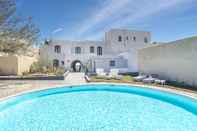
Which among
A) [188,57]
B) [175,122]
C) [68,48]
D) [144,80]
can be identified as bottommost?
[175,122]

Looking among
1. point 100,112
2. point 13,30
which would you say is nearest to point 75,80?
point 13,30

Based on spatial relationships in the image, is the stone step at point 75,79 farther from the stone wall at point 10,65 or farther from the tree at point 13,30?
the stone wall at point 10,65

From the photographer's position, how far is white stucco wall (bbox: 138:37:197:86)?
13.1m

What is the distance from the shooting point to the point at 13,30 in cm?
1614

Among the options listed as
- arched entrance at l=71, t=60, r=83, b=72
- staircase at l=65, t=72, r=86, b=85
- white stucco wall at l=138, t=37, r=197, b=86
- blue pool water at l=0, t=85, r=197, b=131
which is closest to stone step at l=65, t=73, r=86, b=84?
staircase at l=65, t=72, r=86, b=85

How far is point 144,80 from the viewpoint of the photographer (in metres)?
16.0

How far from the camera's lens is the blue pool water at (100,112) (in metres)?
6.78

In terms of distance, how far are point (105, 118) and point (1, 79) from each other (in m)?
14.1

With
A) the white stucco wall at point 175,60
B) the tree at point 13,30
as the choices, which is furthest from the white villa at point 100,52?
the tree at point 13,30

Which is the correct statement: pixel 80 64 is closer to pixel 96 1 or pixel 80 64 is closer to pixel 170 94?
pixel 96 1

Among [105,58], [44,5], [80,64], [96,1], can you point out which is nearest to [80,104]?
[96,1]

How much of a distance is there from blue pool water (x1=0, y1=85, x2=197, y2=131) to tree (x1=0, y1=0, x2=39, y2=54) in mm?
6407

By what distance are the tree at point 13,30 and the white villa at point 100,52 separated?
498 inches

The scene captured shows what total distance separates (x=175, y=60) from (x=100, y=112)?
31.2 ft
